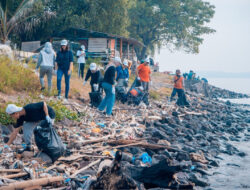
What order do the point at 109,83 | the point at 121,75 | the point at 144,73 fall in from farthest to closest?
the point at 144,73 < the point at 121,75 < the point at 109,83

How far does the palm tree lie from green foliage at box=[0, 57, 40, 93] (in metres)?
13.0

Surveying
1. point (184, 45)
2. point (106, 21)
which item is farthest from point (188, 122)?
point (184, 45)

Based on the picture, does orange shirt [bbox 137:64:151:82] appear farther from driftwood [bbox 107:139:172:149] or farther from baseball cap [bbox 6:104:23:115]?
baseball cap [bbox 6:104:23:115]

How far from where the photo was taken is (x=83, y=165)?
18.5ft

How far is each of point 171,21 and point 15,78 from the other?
102 feet

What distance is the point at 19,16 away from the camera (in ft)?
75.5

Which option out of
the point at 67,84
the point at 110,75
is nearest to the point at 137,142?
the point at 110,75

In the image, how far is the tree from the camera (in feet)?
120

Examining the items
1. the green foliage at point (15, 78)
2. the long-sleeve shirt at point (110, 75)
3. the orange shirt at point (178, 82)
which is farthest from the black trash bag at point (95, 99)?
the orange shirt at point (178, 82)

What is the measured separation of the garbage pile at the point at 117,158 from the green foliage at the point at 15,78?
2152 millimetres

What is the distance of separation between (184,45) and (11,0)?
83.3 ft

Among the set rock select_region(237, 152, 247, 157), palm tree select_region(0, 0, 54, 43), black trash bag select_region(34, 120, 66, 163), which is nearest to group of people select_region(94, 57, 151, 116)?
black trash bag select_region(34, 120, 66, 163)

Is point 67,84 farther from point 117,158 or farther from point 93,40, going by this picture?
point 93,40

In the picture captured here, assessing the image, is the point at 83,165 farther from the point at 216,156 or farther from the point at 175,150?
the point at 216,156
